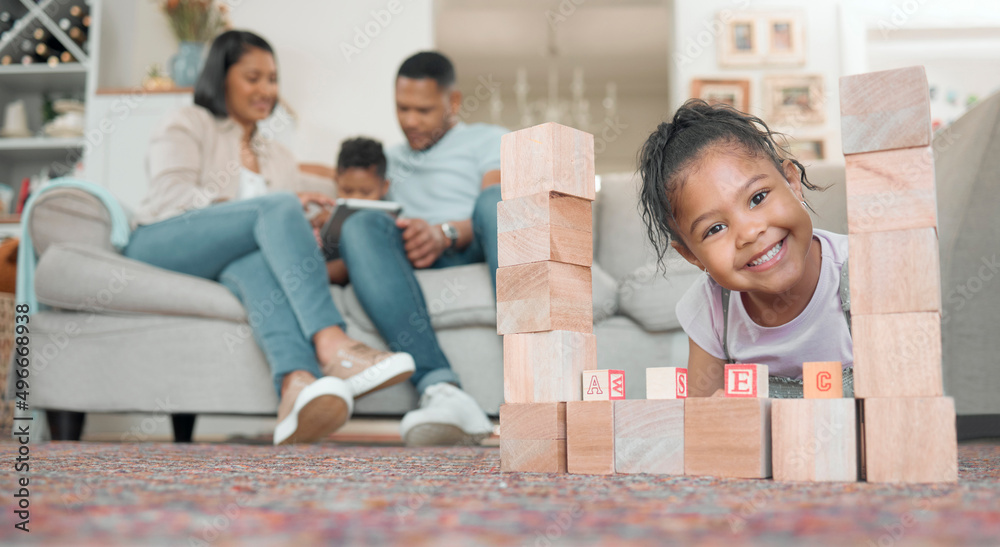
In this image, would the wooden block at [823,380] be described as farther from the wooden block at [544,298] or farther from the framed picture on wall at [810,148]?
the framed picture on wall at [810,148]

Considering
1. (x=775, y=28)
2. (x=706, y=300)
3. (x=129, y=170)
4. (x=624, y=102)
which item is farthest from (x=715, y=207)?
(x=624, y=102)

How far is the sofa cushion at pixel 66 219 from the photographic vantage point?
5.13ft

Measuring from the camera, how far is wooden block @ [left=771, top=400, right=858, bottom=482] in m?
0.59

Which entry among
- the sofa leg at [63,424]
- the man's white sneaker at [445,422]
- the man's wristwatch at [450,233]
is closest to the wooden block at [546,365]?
the man's white sneaker at [445,422]

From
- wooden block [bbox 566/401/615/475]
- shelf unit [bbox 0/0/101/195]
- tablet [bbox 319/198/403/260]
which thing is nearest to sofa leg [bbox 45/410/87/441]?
tablet [bbox 319/198/403/260]

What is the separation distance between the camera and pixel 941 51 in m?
3.54

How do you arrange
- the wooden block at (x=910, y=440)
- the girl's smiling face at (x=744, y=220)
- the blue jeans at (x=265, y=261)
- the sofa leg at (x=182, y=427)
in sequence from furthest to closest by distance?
the sofa leg at (x=182, y=427) < the blue jeans at (x=265, y=261) < the girl's smiling face at (x=744, y=220) < the wooden block at (x=910, y=440)

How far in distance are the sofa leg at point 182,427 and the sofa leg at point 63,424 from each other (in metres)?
0.23

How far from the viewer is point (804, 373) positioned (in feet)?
2.10

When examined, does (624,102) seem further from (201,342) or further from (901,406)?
(901,406)

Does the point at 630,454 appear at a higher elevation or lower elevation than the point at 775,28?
lower

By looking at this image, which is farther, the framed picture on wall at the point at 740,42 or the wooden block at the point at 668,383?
the framed picture on wall at the point at 740,42

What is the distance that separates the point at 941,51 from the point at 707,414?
361 cm

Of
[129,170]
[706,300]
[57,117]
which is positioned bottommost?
[706,300]
